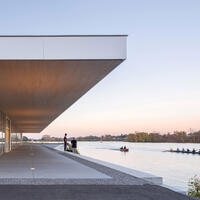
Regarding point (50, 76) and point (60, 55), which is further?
point (50, 76)

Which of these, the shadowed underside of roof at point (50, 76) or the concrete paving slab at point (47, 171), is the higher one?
the shadowed underside of roof at point (50, 76)

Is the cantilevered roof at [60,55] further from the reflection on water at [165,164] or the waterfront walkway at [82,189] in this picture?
the reflection on water at [165,164]

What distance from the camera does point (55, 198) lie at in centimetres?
520

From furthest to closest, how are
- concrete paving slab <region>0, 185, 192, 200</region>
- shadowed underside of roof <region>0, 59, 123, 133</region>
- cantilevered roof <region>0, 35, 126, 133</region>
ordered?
shadowed underside of roof <region>0, 59, 123, 133</region> → cantilevered roof <region>0, 35, 126, 133</region> → concrete paving slab <region>0, 185, 192, 200</region>

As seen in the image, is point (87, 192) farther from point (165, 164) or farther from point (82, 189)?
point (165, 164)

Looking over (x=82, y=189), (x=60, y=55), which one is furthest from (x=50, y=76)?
(x=82, y=189)

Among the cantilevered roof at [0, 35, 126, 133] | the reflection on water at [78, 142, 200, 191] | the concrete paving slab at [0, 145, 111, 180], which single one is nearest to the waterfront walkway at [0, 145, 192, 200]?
the concrete paving slab at [0, 145, 111, 180]

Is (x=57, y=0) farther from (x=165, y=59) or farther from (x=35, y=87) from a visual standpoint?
(x=165, y=59)

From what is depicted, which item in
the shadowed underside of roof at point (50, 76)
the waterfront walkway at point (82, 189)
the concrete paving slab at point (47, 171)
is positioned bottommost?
the concrete paving slab at point (47, 171)

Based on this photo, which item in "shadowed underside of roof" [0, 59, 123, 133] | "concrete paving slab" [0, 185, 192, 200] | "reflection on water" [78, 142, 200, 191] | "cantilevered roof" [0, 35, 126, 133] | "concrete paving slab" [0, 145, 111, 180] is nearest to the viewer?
"concrete paving slab" [0, 185, 192, 200]

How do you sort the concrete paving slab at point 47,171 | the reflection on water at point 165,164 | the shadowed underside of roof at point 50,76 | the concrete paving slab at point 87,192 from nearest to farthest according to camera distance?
the concrete paving slab at point 87,192
the shadowed underside of roof at point 50,76
the concrete paving slab at point 47,171
the reflection on water at point 165,164

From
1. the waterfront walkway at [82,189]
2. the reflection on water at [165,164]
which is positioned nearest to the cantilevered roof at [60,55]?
the waterfront walkway at [82,189]

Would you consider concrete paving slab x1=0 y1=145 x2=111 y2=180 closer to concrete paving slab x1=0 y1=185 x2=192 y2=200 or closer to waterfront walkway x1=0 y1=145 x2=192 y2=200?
waterfront walkway x1=0 y1=145 x2=192 y2=200

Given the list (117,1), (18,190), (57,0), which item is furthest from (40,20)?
(18,190)
